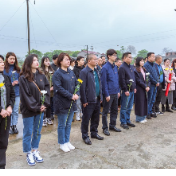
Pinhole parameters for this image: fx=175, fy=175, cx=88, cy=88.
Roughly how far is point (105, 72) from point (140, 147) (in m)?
1.94

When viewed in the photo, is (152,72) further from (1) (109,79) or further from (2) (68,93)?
(2) (68,93)

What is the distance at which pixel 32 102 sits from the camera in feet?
9.85

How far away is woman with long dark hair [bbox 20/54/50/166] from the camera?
299 cm

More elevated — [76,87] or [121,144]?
[76,87]

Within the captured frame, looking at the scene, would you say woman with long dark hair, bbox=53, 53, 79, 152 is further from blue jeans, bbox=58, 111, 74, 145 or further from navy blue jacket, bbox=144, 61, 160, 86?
navy blue jacket, bbox=144, 61, 160, 86

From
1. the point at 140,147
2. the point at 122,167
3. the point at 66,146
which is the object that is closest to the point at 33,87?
the point at 66,146

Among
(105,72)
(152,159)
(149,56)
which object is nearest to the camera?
(152,159)

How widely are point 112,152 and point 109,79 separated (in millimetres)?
1806

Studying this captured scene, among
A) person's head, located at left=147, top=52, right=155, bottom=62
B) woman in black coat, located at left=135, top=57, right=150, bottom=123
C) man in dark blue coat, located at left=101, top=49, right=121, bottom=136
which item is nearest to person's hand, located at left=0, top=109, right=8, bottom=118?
man in dark blue coat, located at left=101, top=49, right=121, bottom=136

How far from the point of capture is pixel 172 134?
4574 millimetres

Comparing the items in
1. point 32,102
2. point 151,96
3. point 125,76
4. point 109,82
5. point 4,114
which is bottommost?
point 151,96

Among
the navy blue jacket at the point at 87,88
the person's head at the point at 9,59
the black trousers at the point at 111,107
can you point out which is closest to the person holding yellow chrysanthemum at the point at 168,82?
the black trousers at the point at 111,107

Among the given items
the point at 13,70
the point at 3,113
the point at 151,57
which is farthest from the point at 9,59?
the point at 151,57
